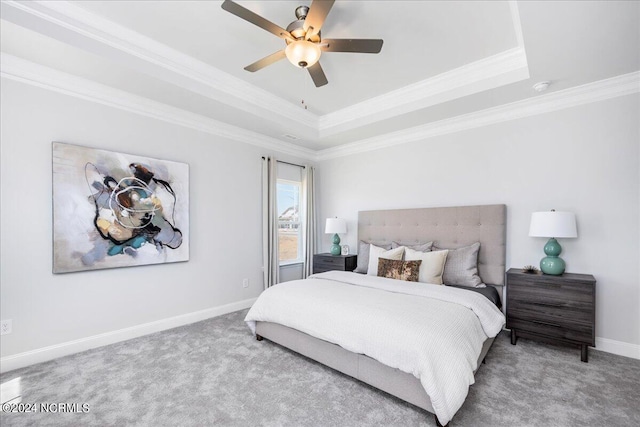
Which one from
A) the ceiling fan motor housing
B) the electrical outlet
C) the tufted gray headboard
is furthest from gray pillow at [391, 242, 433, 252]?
the electrical outlet

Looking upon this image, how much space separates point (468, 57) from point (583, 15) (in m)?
0.98

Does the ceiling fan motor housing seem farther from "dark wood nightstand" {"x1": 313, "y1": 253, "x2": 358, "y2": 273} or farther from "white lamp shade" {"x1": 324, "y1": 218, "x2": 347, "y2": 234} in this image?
"dark wood nightstand" {"x1": 313, "y1": 253, "x2": 358, "y2": 273}

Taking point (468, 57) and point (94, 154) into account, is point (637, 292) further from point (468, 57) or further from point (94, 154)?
point (94, 154)

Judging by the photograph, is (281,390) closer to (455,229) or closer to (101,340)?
(101,340)

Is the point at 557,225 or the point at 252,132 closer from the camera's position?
the point at 557,225

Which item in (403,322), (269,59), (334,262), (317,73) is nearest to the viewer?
(403,322)

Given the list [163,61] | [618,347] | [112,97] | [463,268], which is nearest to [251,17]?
[163,61]

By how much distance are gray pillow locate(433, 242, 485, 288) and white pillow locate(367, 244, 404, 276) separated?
1.79 feet

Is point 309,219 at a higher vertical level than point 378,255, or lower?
higher

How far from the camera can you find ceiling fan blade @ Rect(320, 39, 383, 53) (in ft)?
6.73

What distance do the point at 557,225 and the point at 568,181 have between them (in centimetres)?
62

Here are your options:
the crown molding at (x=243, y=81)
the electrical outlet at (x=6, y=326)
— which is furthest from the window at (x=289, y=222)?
the electrical outlet at (x=6, y=326)

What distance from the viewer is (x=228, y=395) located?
6.97ft

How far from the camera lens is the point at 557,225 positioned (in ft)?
9.08
